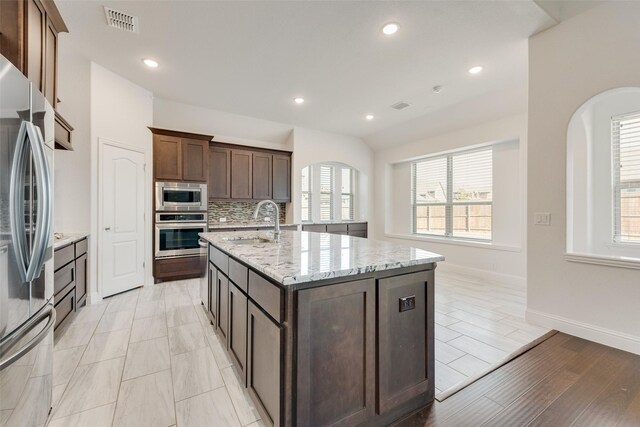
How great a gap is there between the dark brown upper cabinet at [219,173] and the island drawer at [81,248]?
6.81ft

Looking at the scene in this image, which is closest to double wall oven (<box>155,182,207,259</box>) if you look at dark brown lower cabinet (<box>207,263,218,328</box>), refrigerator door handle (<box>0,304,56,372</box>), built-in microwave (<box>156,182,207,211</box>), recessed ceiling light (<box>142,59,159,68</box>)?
built-in microwave (<box>156,182,207,211</box>)

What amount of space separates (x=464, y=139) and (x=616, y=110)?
2002 mm

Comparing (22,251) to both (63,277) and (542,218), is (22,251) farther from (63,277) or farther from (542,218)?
(542,218)

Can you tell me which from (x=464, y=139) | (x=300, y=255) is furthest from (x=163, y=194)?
(x=464, y=139)

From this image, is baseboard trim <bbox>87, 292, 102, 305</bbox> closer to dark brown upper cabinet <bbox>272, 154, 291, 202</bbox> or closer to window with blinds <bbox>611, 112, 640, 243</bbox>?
dark brown upper cabinet <bbox>272, 154, 291, 202</bbox>

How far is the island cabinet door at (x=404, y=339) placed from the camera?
1442 mm

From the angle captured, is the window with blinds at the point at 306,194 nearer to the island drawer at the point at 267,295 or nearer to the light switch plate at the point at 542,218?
the light switch plate at the point at 542,218

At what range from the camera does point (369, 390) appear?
140 centimetres

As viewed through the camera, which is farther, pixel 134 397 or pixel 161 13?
pixel 161 13

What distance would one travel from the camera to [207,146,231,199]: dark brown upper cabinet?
16.8 feet

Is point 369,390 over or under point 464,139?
under

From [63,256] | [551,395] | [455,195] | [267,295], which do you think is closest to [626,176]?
[455,195]

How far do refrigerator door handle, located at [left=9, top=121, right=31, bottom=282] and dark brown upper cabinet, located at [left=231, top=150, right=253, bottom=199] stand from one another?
414 cm

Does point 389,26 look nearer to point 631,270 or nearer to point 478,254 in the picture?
point 631,270
